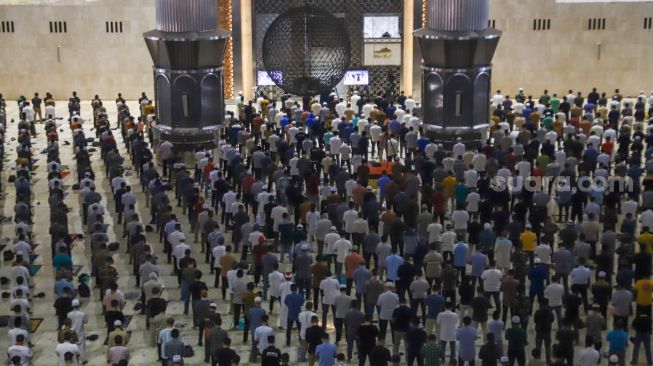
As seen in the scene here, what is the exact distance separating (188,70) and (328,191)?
8.87 m

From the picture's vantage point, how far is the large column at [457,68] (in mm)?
31172

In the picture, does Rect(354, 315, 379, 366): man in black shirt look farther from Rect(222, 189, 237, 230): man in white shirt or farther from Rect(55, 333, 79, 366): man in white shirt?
Rect(222, 189, 237, 230): man in white shirt

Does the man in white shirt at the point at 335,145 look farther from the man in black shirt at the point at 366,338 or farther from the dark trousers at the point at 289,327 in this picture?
the man in black shirt at the point at 366,338

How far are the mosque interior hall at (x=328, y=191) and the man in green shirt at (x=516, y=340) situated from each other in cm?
4

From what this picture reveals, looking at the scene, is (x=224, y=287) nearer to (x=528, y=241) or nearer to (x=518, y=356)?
(x=528, y=241)

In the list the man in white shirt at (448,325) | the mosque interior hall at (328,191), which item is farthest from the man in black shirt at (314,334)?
the man in white shirt at (448,325)

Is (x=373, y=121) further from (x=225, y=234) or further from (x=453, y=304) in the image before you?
(x=453, y=304)

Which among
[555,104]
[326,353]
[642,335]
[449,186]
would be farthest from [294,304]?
[555,104]

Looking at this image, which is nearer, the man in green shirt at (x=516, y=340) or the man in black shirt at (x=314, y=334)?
the man in green shirt at (x=516, y=340)

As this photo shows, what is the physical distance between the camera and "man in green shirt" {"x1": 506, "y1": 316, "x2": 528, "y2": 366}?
55.0ft

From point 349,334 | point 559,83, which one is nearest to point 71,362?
point 349,334

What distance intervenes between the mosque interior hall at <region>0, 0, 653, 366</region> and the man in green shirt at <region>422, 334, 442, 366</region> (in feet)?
0.09

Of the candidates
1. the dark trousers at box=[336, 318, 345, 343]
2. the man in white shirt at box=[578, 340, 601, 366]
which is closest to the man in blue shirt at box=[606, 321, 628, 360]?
the man in white shirt at box=[578, 340, 601, 366]

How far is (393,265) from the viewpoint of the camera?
1952cm
